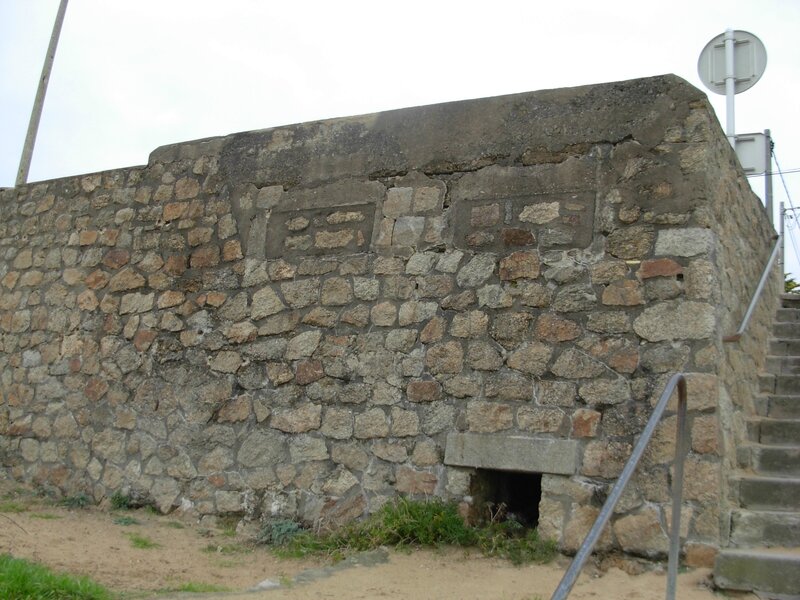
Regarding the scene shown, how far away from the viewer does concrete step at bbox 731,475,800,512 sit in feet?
13.0

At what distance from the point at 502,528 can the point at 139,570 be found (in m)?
1.87

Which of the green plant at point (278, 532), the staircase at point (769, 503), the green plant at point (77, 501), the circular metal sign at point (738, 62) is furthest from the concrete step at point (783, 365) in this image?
the green plant at point (77, 501)

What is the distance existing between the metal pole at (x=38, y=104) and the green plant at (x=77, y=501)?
7.45 m

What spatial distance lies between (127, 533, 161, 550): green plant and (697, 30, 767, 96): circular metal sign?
539 cm

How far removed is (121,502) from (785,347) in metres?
4.74

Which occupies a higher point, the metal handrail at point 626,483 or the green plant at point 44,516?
the metal handrail at point 626,483

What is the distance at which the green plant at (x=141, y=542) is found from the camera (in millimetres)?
4660

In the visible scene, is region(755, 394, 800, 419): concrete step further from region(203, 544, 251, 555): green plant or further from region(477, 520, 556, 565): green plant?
region(203, 544, 251, 555): green plant

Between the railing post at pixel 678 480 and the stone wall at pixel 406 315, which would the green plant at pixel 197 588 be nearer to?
the stone wall at pixel 406 315

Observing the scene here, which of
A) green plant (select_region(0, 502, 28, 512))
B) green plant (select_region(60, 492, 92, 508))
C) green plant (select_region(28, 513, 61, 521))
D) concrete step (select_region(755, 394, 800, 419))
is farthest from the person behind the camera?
green plant (select_region(60, 492, 92, 508))

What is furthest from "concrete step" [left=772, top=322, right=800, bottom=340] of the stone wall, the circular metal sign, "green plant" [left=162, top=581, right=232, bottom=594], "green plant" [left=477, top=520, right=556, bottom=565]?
"green plant" [left=162, top=581, right=232, bottom=594]

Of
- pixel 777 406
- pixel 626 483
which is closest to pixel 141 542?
pixel 626 483

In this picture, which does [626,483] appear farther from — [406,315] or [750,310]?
[750,310]

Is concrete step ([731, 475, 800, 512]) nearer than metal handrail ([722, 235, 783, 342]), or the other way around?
concrete step ([731, 475, 800, 512])
